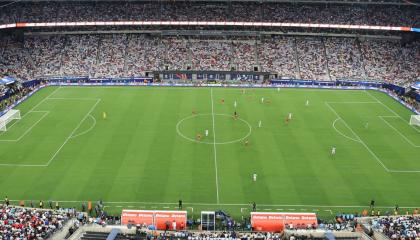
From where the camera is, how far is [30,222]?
108ft

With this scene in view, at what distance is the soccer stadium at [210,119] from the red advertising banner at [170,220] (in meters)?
0.09

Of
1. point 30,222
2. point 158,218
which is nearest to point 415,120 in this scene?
point 158,218

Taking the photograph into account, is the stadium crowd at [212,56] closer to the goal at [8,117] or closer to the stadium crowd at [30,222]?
the goal at [8,117]

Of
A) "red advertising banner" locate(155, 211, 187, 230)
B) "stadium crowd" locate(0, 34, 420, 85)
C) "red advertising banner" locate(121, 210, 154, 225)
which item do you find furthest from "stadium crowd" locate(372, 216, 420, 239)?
"stadium crowd" locate(0, 34, 420, 85)

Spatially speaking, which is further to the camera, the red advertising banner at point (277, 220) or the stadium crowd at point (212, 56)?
the stadium crowd at point (212, 56)

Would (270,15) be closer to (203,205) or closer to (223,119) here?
(223,119)

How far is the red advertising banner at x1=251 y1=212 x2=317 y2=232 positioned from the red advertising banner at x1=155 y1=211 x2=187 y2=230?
19.7ft

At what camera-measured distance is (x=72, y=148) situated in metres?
51.8

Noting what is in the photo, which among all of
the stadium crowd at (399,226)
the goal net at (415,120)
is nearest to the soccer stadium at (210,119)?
the stadium crowd at (399,226)

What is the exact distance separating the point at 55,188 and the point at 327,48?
67.9m

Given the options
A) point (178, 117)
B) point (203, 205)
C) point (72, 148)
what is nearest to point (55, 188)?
point (72, 148)

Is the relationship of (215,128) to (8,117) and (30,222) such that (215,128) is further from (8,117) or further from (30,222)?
(30,222)

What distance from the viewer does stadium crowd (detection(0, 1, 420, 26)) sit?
287ft

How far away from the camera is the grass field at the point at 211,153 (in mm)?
42219
